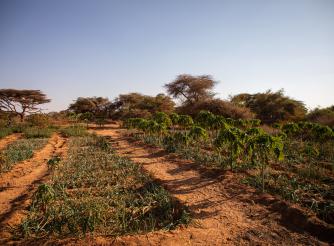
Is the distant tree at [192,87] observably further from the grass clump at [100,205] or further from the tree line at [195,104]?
the grass clump at [100,205]

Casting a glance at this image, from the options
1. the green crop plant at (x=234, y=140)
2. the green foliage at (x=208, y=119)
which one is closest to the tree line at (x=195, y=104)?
the green foliage at (x=208, y=119)

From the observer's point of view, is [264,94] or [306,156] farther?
[264,94]

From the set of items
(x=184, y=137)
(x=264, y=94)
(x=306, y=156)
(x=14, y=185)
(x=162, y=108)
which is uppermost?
(x=264, y=94)

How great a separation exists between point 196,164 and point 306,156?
601 cm

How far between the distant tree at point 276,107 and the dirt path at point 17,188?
2369cm

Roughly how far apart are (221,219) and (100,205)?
10.1 feet

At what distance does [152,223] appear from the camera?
4961 mm

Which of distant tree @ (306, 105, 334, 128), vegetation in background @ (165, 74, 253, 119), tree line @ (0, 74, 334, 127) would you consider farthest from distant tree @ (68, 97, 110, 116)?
distant tree @ (306, 105, 334, 128)

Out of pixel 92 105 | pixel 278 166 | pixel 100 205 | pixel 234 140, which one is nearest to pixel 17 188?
pixel 100 205

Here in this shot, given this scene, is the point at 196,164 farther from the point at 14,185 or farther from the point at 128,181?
the point at 14,185

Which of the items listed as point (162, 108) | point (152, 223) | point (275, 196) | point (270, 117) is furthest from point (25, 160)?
point (270, 117)

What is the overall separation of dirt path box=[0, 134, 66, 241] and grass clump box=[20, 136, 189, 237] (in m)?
0.35

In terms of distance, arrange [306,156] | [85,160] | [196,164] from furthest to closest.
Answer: [306,156] < [85,160] < [196,164]

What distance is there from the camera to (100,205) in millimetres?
5762
